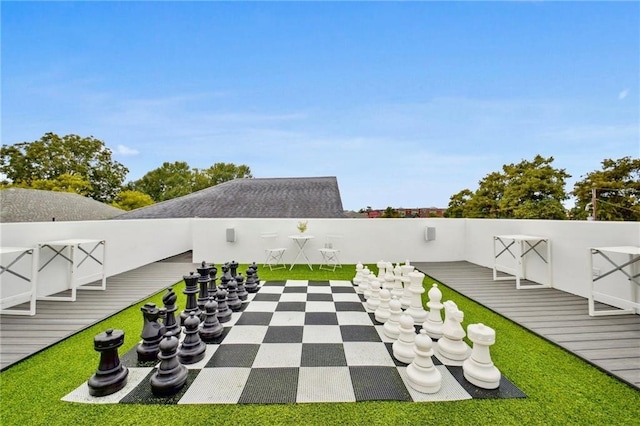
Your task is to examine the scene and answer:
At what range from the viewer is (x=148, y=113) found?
44.4 feet

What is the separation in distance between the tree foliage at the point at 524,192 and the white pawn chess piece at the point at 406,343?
16.3 meters

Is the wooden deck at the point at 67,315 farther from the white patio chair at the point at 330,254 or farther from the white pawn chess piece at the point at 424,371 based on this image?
the white patio chair at the point at 330,254

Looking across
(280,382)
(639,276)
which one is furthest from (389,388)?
(639,276)

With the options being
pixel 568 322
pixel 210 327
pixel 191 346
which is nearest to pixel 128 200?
pixel 210 327

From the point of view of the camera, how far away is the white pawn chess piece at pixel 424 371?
150 centimetres

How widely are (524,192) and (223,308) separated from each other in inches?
727

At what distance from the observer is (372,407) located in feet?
4.53

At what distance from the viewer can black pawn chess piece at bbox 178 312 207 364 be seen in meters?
1.81

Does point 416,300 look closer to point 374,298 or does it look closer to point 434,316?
point 434,316

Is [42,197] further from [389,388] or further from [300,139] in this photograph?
[389,388]

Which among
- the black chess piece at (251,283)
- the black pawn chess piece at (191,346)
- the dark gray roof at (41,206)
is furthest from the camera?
the dark gray roof at (41,206)

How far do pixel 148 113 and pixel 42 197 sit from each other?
A: 7.83 metres

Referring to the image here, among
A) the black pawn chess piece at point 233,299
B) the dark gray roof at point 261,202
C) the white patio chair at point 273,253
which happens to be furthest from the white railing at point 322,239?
the dark gray roof at point 261,202

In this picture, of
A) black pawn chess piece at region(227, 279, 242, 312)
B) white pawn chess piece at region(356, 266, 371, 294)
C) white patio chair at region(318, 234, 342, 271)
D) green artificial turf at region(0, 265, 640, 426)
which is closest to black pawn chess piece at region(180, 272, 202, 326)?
black pawn chess piece at region(227, 279, 242, 312)
